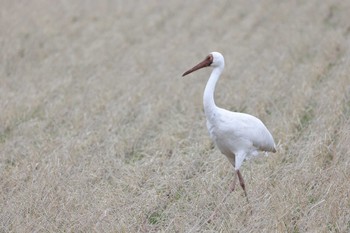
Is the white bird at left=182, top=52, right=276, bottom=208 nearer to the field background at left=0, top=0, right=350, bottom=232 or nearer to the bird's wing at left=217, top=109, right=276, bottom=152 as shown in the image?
the bird's wing at left=217, top=109, right=276, bottom=152

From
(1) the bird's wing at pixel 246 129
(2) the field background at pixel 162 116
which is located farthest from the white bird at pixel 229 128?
(2) the field background at pixel 162 116

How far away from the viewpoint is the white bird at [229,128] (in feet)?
19.1

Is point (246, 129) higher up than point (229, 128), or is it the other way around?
point (229, 128)

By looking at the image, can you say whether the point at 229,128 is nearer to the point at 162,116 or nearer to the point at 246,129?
the point at 246,129

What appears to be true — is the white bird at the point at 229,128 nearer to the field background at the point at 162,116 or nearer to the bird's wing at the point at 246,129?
the bird's wing at the point at 246,129

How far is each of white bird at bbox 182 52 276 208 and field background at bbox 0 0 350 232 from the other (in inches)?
14.3

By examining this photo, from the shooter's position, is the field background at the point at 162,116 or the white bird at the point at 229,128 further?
the white bird at the point at 229,128

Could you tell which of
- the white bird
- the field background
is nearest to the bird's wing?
the white bird

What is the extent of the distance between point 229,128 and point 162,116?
9.51 ft

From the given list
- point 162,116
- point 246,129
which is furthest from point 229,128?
point 162,116

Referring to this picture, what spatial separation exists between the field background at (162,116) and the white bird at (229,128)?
36 cm

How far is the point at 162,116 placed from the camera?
870 cm

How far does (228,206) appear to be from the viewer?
588 cm

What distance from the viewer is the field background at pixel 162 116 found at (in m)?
5.65
